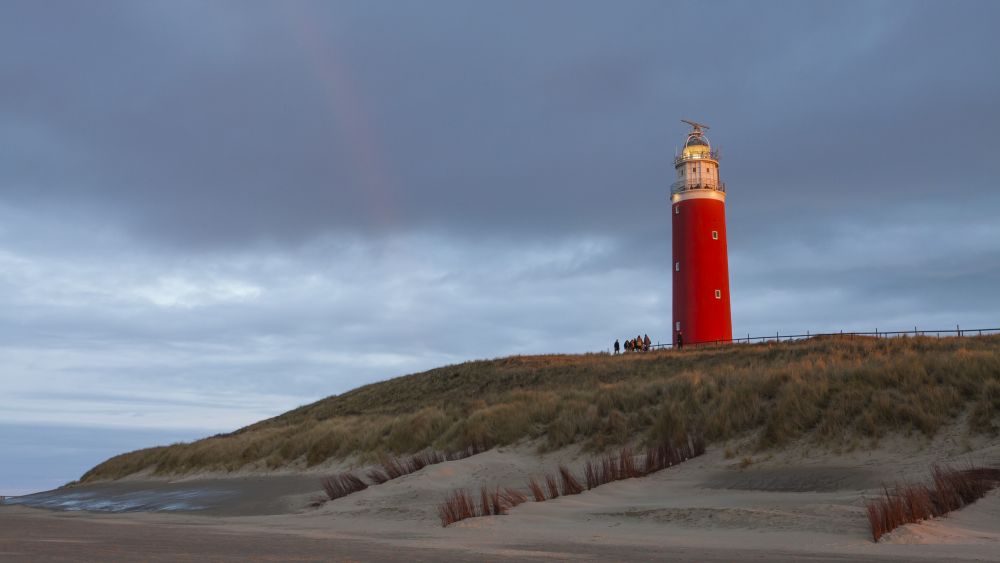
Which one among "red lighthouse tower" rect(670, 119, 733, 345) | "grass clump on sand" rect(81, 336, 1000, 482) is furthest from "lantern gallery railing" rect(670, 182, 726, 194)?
"grass clump on sand" rect(81, 336, 1000, 482)

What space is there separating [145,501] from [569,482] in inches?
543

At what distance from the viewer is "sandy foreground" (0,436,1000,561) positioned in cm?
744

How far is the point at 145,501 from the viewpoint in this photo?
22.0 m

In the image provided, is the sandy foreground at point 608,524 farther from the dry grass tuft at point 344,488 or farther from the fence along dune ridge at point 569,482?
the dry grass tuft at point 344,488

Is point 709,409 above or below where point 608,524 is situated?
above

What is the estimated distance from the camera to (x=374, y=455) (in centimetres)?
2352

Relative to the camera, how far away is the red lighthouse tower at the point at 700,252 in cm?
4797

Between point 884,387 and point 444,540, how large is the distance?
11628 mm

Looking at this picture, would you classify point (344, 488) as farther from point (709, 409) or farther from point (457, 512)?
point (709, 409)

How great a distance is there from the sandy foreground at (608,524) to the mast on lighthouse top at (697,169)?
35.7 meters

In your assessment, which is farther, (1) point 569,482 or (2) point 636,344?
(2) point 636,344

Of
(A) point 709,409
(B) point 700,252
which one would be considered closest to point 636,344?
(B) point 700,252

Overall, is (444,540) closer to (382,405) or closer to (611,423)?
(611,423)

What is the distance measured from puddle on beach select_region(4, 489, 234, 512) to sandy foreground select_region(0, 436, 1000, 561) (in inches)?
49.7
